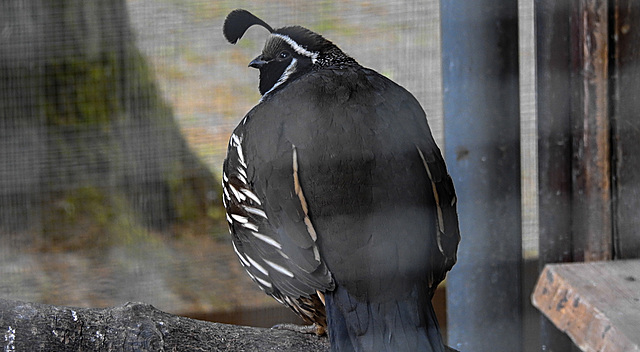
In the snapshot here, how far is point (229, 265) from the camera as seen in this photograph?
61.5 inches

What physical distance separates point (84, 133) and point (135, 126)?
0.37 ft

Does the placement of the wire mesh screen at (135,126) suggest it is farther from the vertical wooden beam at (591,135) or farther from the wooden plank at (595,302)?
the wooden plank at (595,302)

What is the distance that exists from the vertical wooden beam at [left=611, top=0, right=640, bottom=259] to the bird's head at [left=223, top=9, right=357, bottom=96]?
17.7 inches

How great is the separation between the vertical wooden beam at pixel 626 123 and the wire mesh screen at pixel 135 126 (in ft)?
1.01

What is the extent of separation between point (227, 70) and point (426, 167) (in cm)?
41

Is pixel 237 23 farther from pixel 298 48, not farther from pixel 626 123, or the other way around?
pixel 626 123

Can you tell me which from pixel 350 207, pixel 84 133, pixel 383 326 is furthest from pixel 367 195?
Answer: pixel 84 133

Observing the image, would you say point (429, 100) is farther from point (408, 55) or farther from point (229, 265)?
point (229, 265)

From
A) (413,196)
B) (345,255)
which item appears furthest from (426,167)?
(345,255)

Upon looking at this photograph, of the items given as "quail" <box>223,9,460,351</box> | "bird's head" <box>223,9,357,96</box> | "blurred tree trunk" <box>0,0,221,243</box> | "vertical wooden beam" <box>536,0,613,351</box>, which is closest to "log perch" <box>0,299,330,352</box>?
"quail" <box>223,9,460,351</box>

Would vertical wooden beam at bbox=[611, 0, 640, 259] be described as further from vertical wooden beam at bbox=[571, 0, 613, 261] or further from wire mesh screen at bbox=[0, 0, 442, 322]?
wire mesh screen at bbox=[0, 0, 442, 322]

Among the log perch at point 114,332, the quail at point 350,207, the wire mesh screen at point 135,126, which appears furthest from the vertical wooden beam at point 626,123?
the log perch at point 114,332

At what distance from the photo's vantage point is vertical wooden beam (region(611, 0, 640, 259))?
4.17 feet

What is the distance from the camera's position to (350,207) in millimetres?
961
